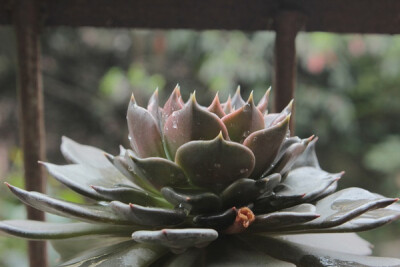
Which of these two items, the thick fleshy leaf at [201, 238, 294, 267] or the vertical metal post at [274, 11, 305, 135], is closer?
the thick fleshy leaf at [201, 238, 294, 267]

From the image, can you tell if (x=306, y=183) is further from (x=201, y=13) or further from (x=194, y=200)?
(x=201, y=13)

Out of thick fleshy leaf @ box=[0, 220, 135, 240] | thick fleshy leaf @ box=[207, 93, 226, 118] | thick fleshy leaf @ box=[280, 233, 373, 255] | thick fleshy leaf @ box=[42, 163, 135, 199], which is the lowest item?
thick fleshy leaf @ box=[280, 233, 373, 255]

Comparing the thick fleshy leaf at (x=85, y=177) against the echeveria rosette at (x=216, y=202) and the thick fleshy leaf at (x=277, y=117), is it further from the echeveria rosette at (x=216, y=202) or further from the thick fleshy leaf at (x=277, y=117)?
the thick fleshy leaf at (x=277, y=117)

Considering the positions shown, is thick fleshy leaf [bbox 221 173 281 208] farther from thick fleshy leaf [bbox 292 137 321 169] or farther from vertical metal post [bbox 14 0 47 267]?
vertical metal post [bbox 14 0 47 267]

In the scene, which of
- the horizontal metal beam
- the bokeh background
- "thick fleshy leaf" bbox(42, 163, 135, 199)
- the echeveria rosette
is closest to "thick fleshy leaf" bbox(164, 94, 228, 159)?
the echeveria rosette

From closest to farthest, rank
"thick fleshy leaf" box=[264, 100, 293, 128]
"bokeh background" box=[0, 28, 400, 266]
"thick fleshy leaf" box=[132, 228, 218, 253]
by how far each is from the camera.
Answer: "thick fleshy leaf" box=[132, 228, 218, 253] → "thick fleshy leaf" box=[264, 100, 293, 128] → "bokeh background" box=[0, 28, 400, 266]

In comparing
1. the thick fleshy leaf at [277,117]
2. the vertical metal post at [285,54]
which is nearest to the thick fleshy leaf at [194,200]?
the thick fleshy leaf at [277,117]

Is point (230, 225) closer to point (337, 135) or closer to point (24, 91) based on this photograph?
point (24, 91)
